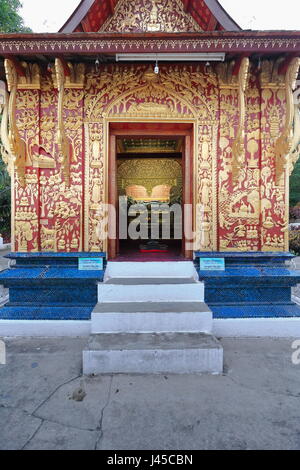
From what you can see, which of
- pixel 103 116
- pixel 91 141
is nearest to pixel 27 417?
pixel 91 141

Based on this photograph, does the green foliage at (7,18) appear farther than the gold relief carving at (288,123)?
Yes

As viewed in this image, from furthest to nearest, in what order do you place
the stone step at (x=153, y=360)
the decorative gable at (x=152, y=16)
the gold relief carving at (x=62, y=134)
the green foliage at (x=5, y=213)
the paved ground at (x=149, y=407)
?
1. the green foliage at (x=5, y=213)
2. the decorative gable at (x=152, y=16)
3. the gold relief carving at (x=62, y=134)
4. the stone step at (x=153, y=360)
5. the paved ground at (x=149, y=407)

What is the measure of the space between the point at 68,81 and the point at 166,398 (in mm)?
4947

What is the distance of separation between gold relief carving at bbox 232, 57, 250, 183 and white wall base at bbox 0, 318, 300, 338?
2.40m

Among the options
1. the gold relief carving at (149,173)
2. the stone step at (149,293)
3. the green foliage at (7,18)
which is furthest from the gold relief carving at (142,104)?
the green foliage at (7,18)

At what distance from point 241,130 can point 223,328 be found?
3.13m

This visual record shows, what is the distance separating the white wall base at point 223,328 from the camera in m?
3.81

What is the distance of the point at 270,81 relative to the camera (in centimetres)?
438

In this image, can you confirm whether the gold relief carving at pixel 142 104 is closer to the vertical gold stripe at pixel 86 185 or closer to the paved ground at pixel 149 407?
the vertical gold stripe at pixel 86 185

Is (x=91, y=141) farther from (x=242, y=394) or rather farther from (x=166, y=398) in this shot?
(x=242, y=394)

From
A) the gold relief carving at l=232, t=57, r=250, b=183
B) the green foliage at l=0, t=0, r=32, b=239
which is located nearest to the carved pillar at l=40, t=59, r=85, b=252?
the gold relief carving at l=232, t=57, r=250, b=183

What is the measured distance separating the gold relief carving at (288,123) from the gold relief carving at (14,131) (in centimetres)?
436

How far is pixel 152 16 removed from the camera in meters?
4.72
